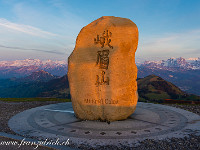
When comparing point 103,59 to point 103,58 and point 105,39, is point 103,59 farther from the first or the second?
point 105,39

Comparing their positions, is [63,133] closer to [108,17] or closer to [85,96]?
[85,96]

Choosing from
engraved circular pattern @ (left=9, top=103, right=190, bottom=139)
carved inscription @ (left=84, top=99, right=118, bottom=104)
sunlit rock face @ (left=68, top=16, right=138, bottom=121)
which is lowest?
engraved circular pattern @ (left=9, top=103, right=190, bottom=139)

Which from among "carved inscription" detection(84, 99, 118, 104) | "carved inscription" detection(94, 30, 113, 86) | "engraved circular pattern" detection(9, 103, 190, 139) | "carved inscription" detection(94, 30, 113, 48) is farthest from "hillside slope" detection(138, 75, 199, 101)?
"carved inscription" detection(94, 30, 113, 48)

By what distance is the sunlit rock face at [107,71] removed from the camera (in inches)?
441

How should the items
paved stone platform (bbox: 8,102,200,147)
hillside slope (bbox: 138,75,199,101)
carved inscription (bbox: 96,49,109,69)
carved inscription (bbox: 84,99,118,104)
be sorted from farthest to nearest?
hillside slope (bbox: 138,75,199,101)
carved inscription (bbox: 96,49,109,69)
carved inscription (bbox: 84,99,118,104)
paved stone platform (bbox: 8,102,200,147)

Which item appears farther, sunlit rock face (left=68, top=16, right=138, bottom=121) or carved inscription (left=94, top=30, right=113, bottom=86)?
carved inscription (left=94, top=30, right=113, bottom=86)

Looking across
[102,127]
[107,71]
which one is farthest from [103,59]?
[102,127]

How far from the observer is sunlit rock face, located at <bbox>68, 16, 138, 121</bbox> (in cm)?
1120

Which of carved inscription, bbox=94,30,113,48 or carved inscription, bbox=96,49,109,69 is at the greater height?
carved inscription, bbox=94,30,113,48

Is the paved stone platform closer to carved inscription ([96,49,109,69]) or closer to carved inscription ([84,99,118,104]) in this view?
carved inscription ([84,99,118,104])

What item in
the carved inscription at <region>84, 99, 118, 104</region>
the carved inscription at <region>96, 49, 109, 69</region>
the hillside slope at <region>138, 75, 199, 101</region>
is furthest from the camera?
the hillside slope at <region>138, 75, 199, 101</region>

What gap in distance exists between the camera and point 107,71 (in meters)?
11.3

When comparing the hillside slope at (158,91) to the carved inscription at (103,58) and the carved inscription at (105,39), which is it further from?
the carved inscription at (105,39)

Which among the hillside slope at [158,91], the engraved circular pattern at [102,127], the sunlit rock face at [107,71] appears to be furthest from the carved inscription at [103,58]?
the hillside slope at [158,91]
